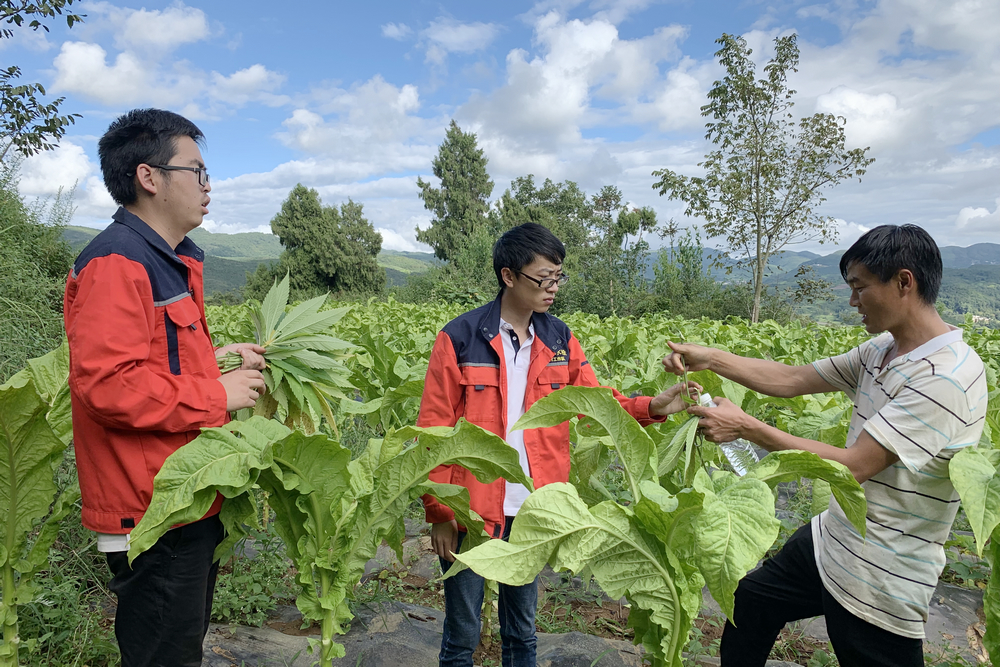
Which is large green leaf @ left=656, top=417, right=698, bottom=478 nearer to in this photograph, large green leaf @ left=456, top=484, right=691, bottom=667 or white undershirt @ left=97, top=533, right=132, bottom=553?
large green leaf @ left=456, top=484, right=691, bottom=667

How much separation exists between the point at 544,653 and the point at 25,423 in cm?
228

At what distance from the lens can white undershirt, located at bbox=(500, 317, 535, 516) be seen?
2406 millimetres

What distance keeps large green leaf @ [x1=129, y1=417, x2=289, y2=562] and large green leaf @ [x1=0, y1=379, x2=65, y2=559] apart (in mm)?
660

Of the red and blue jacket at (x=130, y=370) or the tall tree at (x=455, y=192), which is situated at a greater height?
the tall tree at (x=455, y=192)

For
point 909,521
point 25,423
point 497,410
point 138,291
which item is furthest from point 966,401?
point 25,423

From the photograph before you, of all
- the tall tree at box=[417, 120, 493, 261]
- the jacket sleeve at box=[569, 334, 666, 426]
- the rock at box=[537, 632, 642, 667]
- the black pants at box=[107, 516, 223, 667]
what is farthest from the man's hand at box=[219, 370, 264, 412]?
the tall tree at box=[417, 120, 493, 261]

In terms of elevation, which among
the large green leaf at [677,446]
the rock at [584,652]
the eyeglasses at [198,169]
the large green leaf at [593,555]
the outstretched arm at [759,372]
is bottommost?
the rock at [584,652]

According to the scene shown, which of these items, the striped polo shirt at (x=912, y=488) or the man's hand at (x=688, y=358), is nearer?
the striped polo shirt at (x=912, y=488)

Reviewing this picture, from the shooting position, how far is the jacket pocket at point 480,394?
2.41m

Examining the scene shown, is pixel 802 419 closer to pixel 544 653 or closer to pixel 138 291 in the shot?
pixel 544 653

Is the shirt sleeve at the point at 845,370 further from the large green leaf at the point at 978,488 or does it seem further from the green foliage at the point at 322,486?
the green foliage at the point at 322,486

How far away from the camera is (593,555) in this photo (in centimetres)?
164

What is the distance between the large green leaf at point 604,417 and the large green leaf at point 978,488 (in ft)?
2.71

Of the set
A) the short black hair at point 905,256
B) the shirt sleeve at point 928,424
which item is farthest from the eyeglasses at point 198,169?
the shirt sleeve at point 928,424
